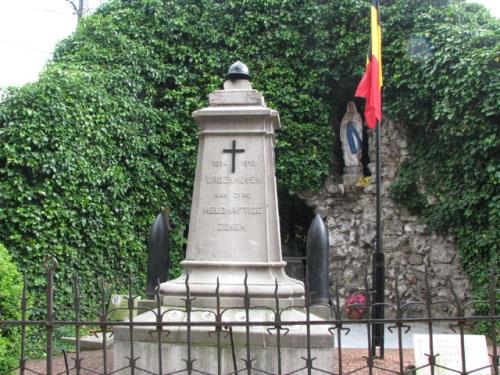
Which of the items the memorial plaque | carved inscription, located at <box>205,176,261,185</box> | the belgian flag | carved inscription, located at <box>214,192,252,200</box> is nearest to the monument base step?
the memorial plaque

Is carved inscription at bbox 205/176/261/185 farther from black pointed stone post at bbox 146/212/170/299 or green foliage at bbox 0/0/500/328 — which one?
green foliage at bbox 0/0/500/328

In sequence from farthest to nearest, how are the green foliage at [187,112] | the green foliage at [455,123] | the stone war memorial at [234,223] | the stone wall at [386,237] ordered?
the stone wall at [386,237] < the green foliage at [455,123] < the green foliage at [187,112] < the stone war memorial at [234,223]

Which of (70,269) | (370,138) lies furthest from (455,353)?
(370,138)

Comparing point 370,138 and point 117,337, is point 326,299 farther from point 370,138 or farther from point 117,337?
point 370,138

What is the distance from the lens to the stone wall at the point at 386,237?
11641mm

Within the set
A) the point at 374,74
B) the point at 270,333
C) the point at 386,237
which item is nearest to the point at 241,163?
the point at 270,333

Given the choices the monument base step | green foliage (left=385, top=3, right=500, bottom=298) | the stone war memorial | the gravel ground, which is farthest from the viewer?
green foliage (left=385, top=3, right=500, bottom=298)

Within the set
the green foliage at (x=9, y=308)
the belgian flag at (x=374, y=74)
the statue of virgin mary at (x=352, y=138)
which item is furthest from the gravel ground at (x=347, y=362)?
the statue of virgin mary at (x=352, y=138)

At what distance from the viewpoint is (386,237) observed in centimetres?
1252

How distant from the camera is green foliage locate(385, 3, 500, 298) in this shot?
9914mm

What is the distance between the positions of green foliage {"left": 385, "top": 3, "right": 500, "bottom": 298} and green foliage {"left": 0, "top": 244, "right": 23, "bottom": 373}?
781 cm

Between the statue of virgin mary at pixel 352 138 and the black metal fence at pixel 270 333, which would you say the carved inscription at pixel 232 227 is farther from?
the statue of virgin mary at pixel 352 138

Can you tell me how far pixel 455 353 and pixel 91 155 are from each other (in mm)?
6796

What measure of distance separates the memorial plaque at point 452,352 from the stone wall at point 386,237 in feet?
24.7
